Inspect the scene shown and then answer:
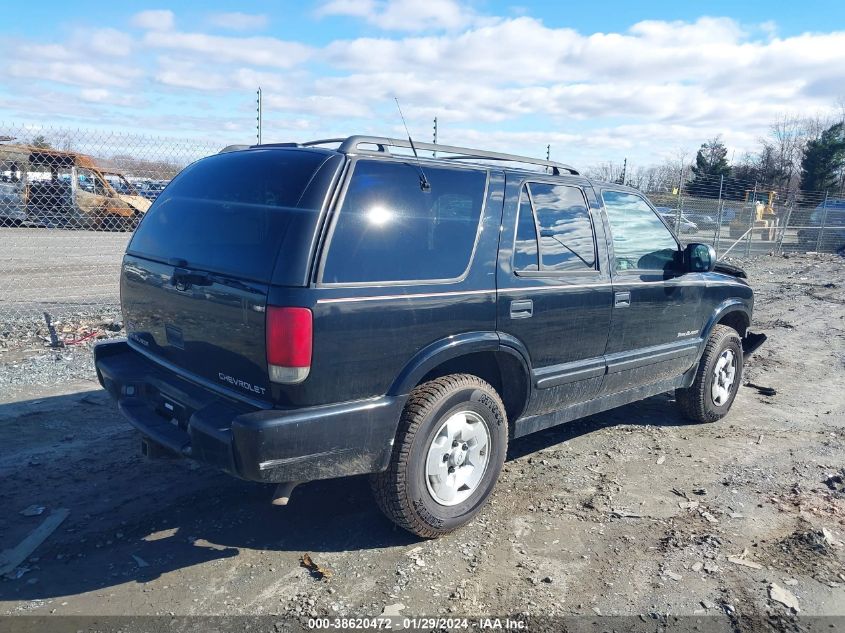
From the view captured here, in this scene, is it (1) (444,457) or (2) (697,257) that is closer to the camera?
(1) (444,457)

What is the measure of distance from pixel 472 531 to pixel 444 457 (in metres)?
0.50

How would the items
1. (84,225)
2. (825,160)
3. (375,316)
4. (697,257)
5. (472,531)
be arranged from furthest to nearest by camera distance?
(825,160) → (84,225) → (697,257) → (472,531) → (375,316)

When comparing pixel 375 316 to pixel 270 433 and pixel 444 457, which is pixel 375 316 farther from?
pixel 444 457

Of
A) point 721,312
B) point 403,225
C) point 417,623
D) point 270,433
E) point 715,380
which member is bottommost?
point 417,623

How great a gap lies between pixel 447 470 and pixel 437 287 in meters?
1.00

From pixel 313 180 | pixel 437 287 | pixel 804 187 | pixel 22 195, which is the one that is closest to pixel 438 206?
pixel 437 287

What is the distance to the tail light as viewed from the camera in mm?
2797

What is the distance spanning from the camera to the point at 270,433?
9.14 feet

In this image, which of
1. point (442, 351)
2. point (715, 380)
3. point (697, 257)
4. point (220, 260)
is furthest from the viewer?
point (715, 380)

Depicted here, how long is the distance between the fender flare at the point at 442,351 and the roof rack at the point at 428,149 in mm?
1035

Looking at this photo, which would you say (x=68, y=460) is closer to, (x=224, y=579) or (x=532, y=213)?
(x=224, y=579)

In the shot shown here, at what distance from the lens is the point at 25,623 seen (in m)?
2.72

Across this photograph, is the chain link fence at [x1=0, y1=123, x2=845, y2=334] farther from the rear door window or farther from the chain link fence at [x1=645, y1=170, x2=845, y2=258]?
the rear door window

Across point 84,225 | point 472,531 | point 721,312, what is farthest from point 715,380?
point 84,225
